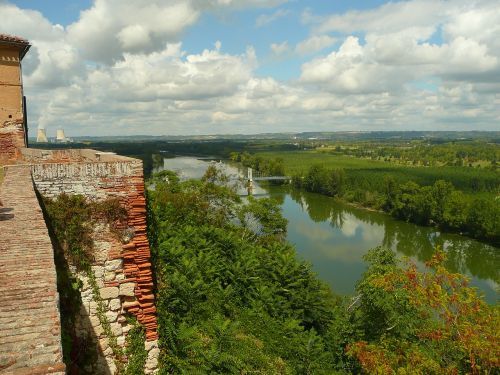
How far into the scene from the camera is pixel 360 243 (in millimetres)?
40344

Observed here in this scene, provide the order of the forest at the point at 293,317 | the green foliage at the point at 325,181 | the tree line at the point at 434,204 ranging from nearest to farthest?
the forest at the point at 293,317
the tree line at the point at 434,204
the green foliage at the point at 325,181

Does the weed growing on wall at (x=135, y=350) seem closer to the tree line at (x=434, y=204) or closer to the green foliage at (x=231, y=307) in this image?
the green foliage at (x=231, y=307)

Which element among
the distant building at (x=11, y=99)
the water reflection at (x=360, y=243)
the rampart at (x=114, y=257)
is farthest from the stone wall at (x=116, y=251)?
the water reflection at (x=360, y=243)

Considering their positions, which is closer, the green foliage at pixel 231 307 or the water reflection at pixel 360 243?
the green foliage at pixel 231 307

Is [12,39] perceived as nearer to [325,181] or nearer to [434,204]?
[434,204]

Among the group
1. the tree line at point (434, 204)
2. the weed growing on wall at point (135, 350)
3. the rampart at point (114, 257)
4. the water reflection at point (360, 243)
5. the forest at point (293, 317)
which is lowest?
the water reflection at point (360, 243)

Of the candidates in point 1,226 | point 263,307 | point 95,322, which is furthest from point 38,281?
point 263,307

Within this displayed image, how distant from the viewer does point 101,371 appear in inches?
245

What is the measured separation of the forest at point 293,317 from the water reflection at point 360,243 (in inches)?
465

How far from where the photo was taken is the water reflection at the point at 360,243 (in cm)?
3077

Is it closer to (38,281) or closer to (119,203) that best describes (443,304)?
(119,203)

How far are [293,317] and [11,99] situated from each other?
12560mm

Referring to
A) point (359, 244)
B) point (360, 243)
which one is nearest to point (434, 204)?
point (360, 243)

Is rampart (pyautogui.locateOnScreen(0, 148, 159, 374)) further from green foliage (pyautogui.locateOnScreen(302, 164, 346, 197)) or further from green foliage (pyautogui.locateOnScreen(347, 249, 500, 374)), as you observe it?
green foliage (pyautogui.locateOnScreen(302, 164, 346, 197))
